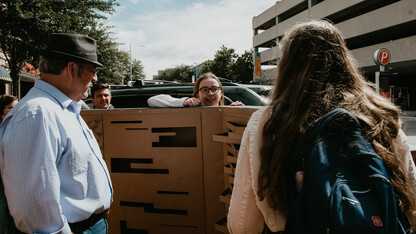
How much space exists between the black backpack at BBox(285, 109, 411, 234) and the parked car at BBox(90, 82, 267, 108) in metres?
2.85

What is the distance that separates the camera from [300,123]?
119cm

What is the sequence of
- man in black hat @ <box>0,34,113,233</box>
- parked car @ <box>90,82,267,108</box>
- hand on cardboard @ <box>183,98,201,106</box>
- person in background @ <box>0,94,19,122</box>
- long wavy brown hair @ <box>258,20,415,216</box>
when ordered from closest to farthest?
long wavy brown hair @ <box>258,20,415,216</box>
man in black hat @ <box>0,34,113,233</box>
hand on cardboard @ <box>183,98,201,106</box>
parked car @ <box>90,82,267,108</box>
person in background @ <box>0,94,19,122</box>

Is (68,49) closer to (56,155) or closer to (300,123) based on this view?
(56,155)

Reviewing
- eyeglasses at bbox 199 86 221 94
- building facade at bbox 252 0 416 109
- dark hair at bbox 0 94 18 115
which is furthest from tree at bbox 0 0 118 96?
building facade at bbox 252 0 416 109

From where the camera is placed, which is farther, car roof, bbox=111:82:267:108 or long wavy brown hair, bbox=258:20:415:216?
car roof, bbox=111:82:267:108

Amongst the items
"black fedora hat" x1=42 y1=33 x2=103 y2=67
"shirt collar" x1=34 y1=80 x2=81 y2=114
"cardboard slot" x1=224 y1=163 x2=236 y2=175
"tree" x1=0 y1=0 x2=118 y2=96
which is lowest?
"cardboard slot" x1=224 y1=163 x2=236 y2=175

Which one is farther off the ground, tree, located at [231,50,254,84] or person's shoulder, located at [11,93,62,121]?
tree, located at [231,50,254,84]

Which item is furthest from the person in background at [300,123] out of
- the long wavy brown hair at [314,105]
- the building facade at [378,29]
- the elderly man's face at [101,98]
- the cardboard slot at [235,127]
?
the building facade at [378,29]

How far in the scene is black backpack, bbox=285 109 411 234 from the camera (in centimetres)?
98

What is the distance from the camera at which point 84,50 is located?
172cm

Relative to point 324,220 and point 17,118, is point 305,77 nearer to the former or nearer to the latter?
point 324,220

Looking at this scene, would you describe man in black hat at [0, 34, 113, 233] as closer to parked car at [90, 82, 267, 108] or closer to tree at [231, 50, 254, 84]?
parked car at [90, 82, 267, 108]

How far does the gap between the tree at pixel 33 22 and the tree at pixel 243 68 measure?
89.9 feet

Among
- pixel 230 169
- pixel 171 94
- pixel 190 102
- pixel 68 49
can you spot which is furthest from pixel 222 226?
pixel 171 94
